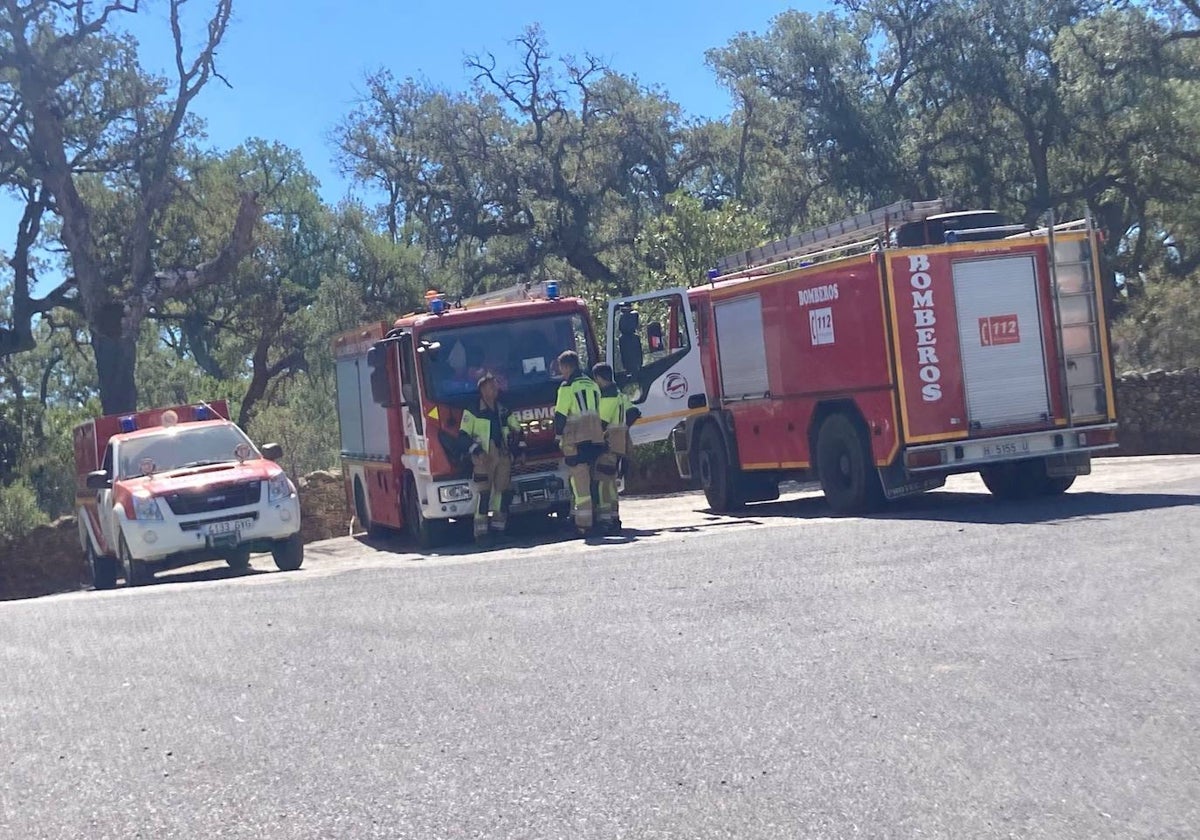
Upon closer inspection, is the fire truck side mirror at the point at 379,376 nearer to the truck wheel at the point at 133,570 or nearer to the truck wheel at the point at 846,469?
the truck wheel at the point at 133,570

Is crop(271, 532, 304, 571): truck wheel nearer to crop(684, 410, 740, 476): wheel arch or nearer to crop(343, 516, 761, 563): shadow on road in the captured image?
crop(343, 516, 761, 563): shadow on road

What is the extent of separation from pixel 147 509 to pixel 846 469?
7.52 metres

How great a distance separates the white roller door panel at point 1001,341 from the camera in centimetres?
1541

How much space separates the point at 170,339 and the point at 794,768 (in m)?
52.6

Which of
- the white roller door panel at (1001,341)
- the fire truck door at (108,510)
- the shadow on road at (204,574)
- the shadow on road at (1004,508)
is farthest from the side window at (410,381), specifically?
the white roller door panel at (1001,341)

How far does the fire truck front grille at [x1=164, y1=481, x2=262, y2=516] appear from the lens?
16125mm

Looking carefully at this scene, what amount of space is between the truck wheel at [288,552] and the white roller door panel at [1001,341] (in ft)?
24.4

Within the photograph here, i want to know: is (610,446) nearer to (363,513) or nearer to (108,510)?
(363,513)

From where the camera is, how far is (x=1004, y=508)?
49.6 ft

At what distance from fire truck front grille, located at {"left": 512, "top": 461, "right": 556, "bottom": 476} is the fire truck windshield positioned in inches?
27.2

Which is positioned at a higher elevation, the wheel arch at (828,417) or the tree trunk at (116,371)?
the tree trunk at (116,371)

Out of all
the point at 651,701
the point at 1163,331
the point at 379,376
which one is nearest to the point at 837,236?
the point at 379,376

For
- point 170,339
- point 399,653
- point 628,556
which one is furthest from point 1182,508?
point 170,339

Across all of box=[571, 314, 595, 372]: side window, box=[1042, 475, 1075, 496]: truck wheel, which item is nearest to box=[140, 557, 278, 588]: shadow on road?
box=[571, 314, 595, 372]: side window
